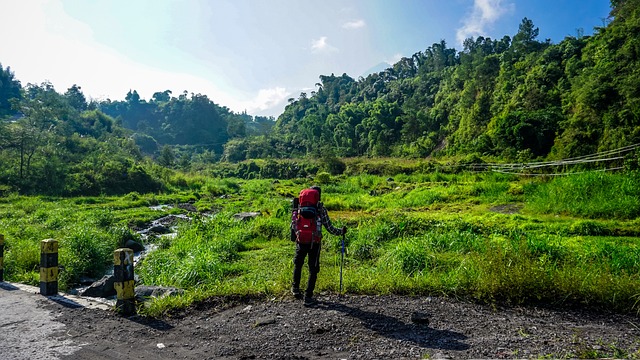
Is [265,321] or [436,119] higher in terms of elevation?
[436,119]

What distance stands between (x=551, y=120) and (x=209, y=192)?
32271 millimetres

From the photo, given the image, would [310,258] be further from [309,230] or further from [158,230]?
[158,230]

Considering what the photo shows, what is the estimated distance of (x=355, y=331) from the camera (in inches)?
187

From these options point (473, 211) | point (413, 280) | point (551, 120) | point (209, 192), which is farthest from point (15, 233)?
point (551, 120)

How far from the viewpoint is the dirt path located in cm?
421

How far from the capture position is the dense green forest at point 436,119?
28.2 metres

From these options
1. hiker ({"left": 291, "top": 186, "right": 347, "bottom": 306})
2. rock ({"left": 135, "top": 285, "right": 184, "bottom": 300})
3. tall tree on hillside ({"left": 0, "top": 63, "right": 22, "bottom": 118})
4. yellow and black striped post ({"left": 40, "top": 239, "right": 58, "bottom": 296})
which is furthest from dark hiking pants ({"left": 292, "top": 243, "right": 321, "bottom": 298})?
tall tree on hillside ({"left": 0, "top": 63, "right": 22, "bottom": 118})

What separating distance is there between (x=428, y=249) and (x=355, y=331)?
493 centimetres

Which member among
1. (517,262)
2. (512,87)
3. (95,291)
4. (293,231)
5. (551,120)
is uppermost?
(512,87)

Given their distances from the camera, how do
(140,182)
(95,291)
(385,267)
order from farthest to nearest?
(140,182)
(385,267)
(95,291)

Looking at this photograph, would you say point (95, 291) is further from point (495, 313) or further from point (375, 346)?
point (495, 313)

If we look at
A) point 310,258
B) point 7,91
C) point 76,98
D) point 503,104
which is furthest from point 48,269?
point 76,98

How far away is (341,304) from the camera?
5719 millimetres

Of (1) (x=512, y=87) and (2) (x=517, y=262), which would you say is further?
(1) (x=512, y=87)
